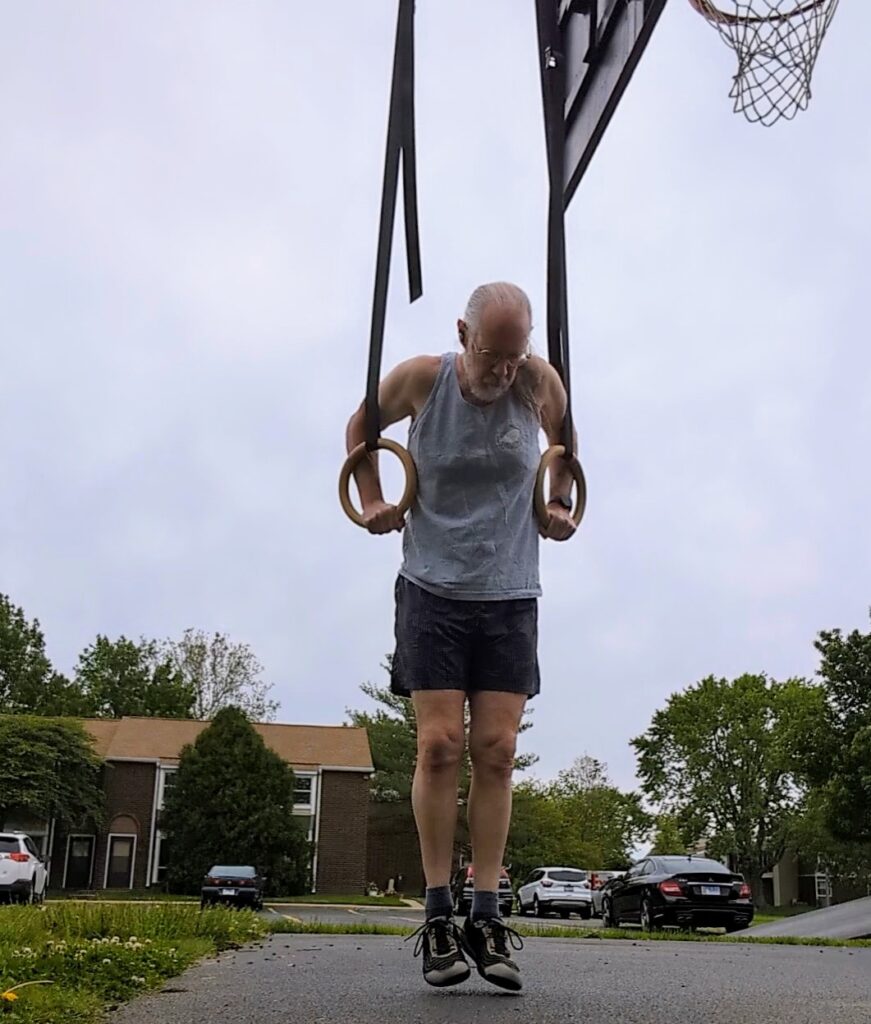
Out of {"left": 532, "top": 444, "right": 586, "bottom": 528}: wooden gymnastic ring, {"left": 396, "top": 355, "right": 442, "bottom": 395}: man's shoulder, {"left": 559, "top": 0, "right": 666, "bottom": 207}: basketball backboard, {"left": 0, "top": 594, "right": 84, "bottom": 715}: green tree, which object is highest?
{"left": 0, "top": 594, "right": 84, "bottom": 715}: green tree

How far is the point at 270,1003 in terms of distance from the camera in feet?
9.35

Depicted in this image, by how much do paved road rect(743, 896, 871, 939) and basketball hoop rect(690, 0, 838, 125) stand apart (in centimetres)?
797

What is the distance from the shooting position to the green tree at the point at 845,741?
31.7 meters

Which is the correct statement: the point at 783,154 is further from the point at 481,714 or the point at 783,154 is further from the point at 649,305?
the point at 481,714

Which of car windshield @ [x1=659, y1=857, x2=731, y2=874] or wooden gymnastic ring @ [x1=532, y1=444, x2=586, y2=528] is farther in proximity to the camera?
car windshield @ [x1=659, y1=857, x2=731, y2=874]

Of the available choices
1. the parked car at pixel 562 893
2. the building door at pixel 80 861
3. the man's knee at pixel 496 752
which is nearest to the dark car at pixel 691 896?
the parked car at pixel 562 893

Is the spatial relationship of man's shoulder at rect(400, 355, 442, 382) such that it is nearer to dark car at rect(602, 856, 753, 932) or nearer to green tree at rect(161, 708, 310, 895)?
dark car at rect(602, 856, 753, 932)

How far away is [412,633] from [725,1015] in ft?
3.96

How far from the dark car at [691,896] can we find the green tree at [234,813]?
18.7m

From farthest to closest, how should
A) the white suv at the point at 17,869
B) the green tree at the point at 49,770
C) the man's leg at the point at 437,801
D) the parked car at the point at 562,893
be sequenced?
the green tree at the point at 49,770 → the parked car at the point at 562,893 → the white suv at the point at 17,869 → the man's leg at the point at 437,801

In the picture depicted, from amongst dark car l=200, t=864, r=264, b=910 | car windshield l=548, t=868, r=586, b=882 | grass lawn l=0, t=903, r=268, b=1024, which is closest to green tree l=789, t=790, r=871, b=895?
car windshield l=548, t=868, r=586, b=882

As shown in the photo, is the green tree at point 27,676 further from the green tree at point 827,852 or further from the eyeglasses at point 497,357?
the eyeglasses at point 497,357

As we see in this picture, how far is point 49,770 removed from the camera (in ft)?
113

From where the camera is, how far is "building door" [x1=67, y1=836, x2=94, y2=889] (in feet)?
121
